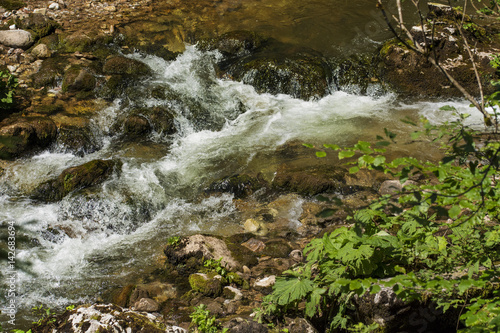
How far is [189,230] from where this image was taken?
657cm

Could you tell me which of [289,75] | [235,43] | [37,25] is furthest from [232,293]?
[37,25]

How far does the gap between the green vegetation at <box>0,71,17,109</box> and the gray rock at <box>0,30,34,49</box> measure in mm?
1642

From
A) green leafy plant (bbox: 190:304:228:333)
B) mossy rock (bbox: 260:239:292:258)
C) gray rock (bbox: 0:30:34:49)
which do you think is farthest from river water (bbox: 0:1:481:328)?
gray rock (bbox: 0:30:34:49)

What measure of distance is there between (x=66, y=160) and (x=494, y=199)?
7.77 m

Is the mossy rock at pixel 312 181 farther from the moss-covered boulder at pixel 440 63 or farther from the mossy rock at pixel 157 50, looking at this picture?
the mossy rock at pixel 157 50

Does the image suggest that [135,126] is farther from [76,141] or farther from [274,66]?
[274,66]

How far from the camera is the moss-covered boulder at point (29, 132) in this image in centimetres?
764

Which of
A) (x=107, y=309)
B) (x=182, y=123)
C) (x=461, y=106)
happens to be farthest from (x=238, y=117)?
(x=107, y=309)

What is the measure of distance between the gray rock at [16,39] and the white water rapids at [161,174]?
3295mm

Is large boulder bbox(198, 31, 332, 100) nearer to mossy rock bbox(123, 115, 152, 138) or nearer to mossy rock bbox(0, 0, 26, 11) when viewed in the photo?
mossy rock bbox(123, 115, 152, 138)

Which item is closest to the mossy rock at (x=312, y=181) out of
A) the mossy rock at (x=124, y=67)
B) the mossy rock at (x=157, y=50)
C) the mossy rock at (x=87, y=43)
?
the mossy rock at (x=124, y=67)

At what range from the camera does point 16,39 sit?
10.2m

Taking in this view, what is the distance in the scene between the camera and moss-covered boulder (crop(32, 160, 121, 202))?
7.07 meters

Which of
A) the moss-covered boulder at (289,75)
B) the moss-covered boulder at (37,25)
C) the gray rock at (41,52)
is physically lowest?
the moss-covered boulder at (289,75)
